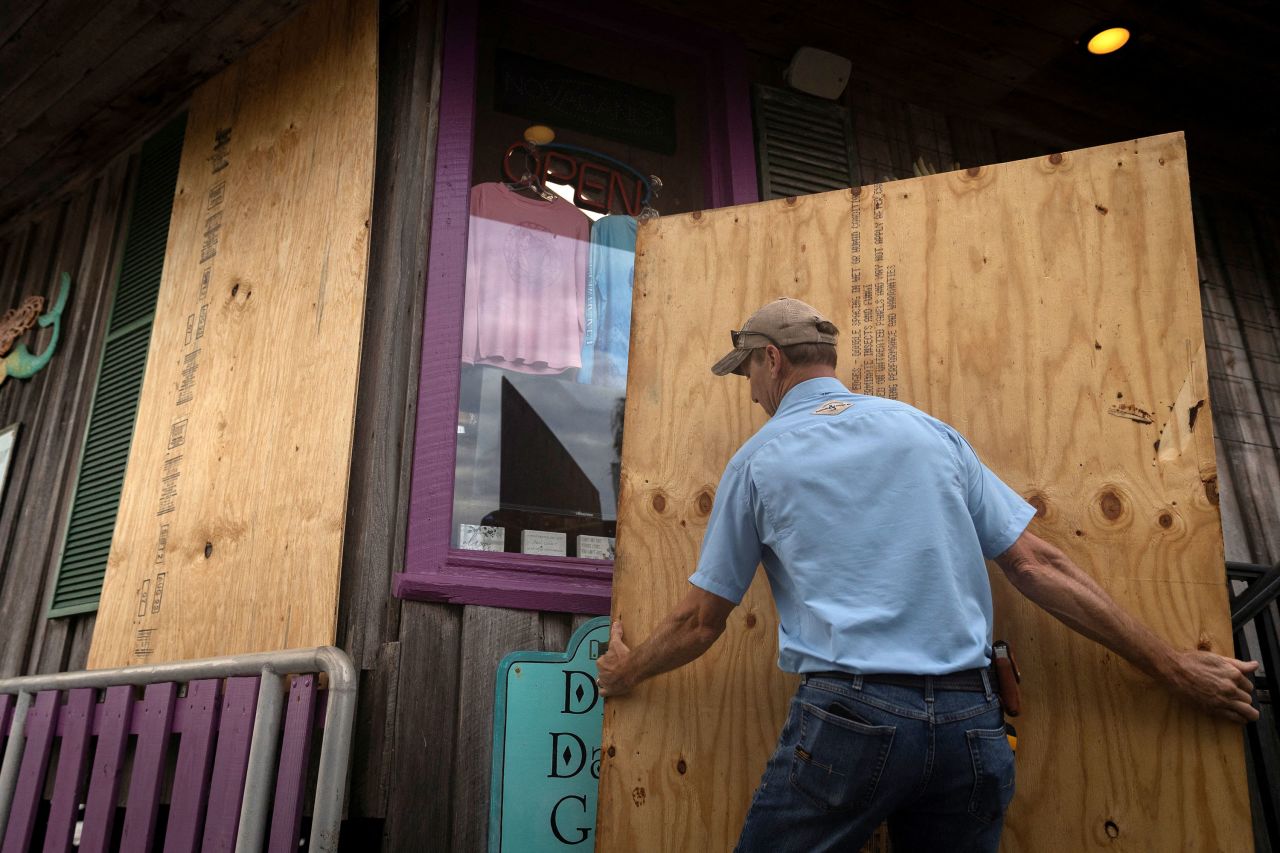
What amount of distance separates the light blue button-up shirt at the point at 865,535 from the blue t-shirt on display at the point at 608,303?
1900 millimetres

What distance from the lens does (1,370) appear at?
6.03 metres

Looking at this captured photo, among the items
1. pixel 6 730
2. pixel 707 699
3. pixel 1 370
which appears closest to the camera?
pixel 707 699

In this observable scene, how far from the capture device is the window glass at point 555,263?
3750 millimetres

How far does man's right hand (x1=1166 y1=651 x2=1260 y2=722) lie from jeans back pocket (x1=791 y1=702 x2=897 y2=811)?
2.80 ft

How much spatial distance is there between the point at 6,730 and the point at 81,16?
3112 mm

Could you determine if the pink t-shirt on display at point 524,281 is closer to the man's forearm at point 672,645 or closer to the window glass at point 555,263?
the window glass at point 555,263

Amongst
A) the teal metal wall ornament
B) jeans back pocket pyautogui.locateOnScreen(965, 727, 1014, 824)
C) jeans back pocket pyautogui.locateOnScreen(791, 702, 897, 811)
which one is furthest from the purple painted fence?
the teal metal wall ornament

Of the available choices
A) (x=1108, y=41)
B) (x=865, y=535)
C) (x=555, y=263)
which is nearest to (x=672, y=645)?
(x=865, y=535)

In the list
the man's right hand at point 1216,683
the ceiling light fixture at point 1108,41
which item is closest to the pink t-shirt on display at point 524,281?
the man's right hand at point 1216,683

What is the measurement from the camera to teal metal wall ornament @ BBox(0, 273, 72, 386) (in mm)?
5656

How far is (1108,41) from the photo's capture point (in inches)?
192

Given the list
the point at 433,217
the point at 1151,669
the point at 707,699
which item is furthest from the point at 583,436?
the point at 1151,669

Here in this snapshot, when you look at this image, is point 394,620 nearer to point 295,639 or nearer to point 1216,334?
point 295,639

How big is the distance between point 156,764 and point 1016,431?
288 centimetres
